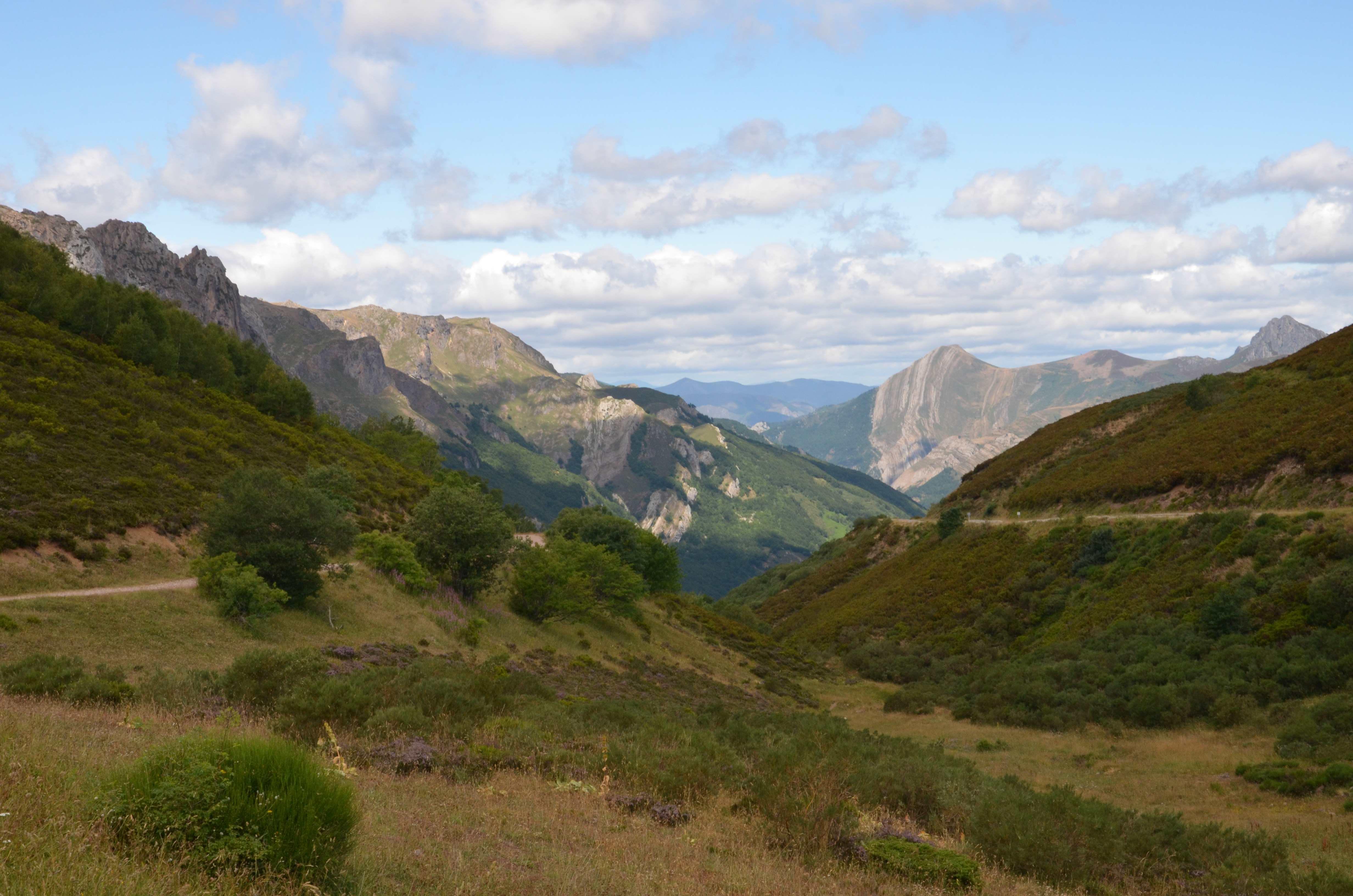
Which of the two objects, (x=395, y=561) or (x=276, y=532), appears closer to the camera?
(x=276, y=532)

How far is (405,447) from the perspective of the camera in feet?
313

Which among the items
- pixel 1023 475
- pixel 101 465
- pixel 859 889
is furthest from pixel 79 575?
A: pixel 1023 475

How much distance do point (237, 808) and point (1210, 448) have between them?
2446 inches

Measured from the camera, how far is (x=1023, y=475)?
74562 mm

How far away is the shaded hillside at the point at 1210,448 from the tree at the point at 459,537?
145 ft

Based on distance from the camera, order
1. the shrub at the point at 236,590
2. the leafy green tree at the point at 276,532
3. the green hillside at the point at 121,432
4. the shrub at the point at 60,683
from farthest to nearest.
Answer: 1. the green hillside at the point at 121,432
2. the leafy green tree at the point at 276,532
3. the shrub at the point at 236,590
4. the shrub at the point at 60,683

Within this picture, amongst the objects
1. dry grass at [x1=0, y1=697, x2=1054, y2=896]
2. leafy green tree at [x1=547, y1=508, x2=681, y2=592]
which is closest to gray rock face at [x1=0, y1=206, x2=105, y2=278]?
leafy green tree at [x1=547, y1=508, x2=681, y2=592]

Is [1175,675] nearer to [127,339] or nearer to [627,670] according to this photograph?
[627,670]

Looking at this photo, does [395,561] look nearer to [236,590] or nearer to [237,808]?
[236,590]

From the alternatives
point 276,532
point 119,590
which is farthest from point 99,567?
point 276,532

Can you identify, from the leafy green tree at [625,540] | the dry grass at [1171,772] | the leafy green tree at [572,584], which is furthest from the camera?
the leafy green tree at [625,540]

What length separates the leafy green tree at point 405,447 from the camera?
9300cm

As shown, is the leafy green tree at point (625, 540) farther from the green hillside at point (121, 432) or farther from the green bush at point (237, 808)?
the green bush at point (237, 808)

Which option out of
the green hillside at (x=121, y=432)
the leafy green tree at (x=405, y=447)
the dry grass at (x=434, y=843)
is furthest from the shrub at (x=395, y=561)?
the leafy green tree at (x=405, y=447)
